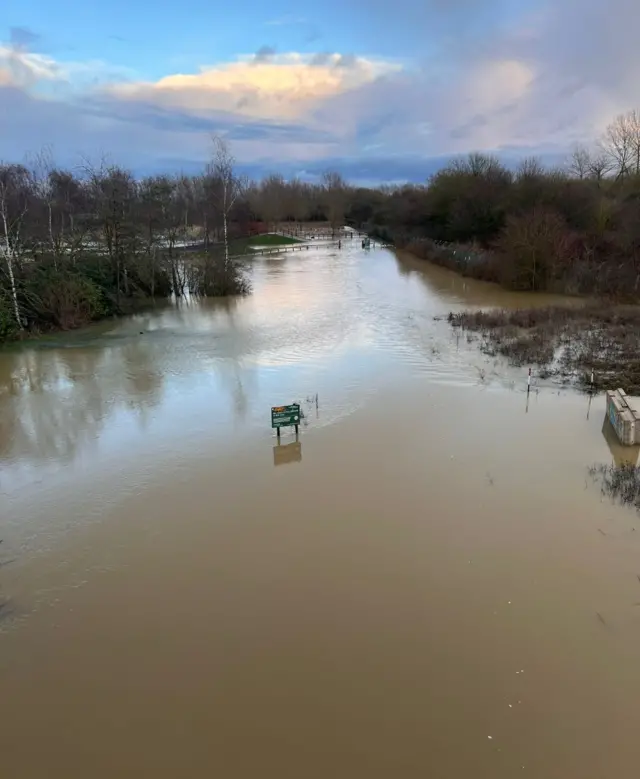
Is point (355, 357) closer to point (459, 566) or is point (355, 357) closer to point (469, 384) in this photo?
point (469, 384)

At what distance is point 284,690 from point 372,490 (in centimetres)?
360

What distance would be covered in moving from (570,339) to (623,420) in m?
7.58

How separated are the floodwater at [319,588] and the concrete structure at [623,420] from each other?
11.3 inches

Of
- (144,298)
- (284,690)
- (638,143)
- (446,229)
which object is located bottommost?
(284,690)

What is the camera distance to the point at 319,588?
6328 millimetres

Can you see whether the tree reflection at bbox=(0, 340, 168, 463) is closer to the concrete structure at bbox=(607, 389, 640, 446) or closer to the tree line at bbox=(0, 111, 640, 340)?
the tree line at bbox=(0, 111, 640, 340)

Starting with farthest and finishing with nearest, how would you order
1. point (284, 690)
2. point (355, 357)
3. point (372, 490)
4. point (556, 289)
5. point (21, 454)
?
point (556, 289)
point (355, 357)
point (21, 454)
point (372, 490)
point (284, 690)

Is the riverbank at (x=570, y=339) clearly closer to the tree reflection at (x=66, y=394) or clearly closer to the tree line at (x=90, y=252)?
the tree reflection at (x=66, y=394)

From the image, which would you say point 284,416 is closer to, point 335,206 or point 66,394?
point 66,394

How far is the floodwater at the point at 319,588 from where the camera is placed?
4.64m

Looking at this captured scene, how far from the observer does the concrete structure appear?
9422 millimetres

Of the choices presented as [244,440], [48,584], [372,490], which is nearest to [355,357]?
[244,440]

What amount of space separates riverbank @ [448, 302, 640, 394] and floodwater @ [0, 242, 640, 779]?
1.48m

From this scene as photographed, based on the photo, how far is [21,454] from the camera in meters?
10.0
